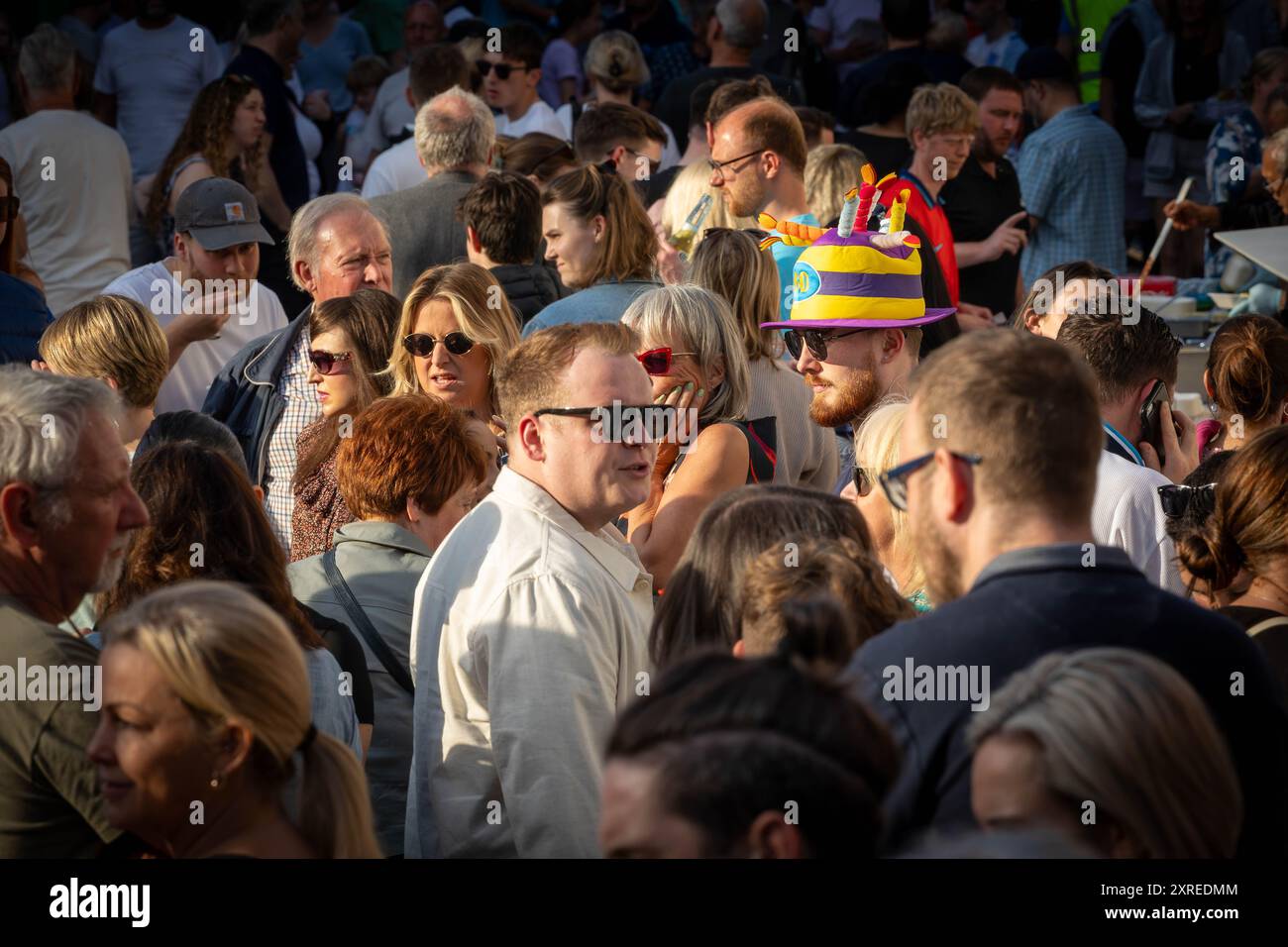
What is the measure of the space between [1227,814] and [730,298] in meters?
2.97

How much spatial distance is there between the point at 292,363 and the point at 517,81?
4274 mm

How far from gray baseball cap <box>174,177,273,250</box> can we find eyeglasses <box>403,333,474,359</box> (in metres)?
1.19

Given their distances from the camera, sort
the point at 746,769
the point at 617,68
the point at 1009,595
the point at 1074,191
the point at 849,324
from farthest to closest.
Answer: the point at 617,68, the point at 1074,191, the point at 849,324, the point at 1009,595, the point at 746,769

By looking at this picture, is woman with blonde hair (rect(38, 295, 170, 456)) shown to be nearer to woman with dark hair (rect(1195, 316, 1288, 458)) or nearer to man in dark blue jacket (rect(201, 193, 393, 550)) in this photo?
man in dark blue jacket (rect(201, 193, 393, 550))

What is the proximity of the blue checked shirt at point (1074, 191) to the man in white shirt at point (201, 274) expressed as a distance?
14.3 ft

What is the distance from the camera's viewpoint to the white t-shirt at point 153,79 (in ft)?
28.9

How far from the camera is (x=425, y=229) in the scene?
6453 millimetres

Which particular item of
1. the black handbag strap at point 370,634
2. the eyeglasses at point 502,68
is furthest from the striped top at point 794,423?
the eyeglasses at point 502,68

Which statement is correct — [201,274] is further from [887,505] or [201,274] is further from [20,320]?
[887,505]

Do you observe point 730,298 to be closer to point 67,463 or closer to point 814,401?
point 814,401

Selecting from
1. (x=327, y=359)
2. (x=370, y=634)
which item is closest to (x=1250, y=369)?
(x=370, y=634)

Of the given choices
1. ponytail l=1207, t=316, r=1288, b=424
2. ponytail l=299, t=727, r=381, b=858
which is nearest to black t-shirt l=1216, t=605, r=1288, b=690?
ponytail l=1207, t=316, r=1288, b=424

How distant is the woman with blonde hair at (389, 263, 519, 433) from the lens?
4.74 m

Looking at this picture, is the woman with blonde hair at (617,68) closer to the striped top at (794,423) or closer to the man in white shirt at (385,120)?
the man in white shirt at (385,120)
